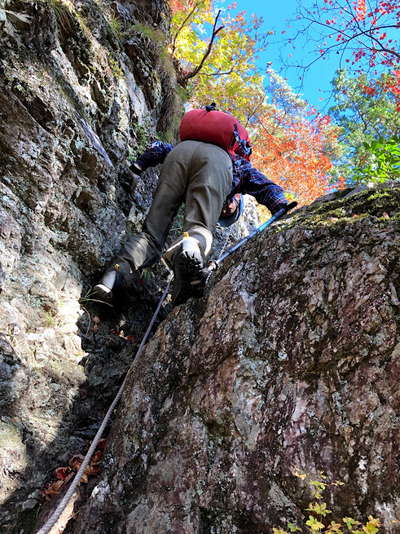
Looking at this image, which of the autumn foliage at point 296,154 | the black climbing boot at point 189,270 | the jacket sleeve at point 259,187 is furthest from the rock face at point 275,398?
the autumn foliage at point 296,154

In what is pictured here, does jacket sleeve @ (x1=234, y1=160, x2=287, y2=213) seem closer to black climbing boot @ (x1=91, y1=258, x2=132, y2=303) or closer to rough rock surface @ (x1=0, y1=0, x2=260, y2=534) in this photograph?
rough rock surface @ (x1=0, y1=0, x2=260, y2=534)

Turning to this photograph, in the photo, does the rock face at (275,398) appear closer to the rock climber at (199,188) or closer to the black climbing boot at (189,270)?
the black climbing boot at (189,270)

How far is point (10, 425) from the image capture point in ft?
7.22

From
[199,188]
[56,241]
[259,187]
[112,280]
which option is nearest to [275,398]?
[112,280]

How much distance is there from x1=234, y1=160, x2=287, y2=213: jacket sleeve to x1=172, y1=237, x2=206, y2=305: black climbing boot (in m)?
1.32

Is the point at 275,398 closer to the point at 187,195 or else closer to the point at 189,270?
the point at 189,270

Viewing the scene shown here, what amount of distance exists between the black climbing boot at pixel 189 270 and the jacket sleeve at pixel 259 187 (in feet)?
4.32

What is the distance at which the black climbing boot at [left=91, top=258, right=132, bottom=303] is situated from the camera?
3328 mm

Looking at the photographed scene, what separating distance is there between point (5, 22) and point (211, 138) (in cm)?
210

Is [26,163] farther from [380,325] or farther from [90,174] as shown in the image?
[380,325]

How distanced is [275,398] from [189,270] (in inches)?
45.9

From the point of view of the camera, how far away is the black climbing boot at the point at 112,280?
10.9ft

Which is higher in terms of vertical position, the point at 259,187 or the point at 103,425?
the point at 259,187

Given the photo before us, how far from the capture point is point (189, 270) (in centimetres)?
280
